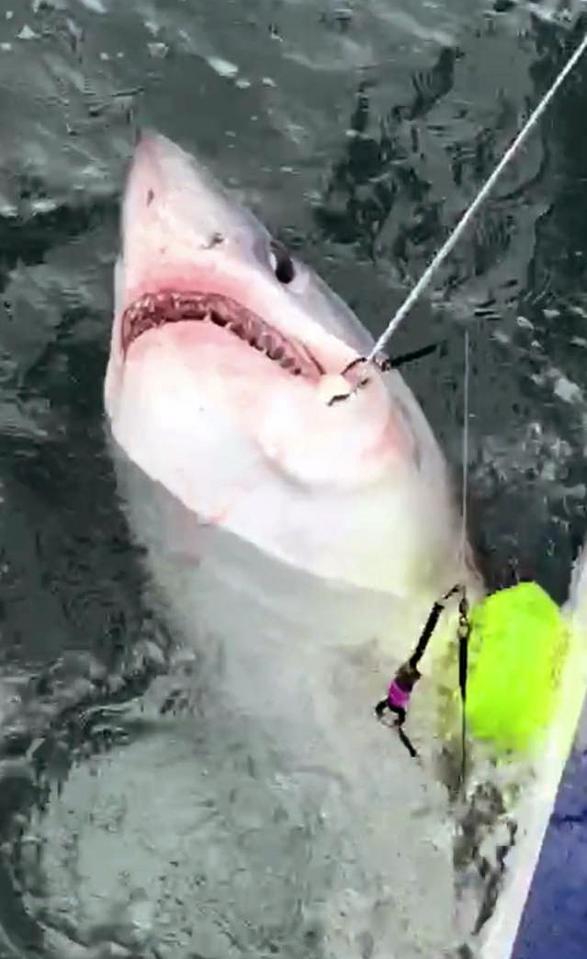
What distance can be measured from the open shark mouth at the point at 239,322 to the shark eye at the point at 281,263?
8cm

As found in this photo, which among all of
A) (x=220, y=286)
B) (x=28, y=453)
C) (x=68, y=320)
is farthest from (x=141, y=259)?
(x=68, y=320)

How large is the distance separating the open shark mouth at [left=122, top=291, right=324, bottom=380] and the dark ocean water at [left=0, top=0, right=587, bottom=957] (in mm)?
473

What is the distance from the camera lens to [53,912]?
2064mm

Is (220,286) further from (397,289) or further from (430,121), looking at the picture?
(430,121)

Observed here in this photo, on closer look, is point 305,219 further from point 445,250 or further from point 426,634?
point 426,634

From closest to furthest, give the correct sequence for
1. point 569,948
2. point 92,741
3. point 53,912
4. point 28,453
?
point 569,948, point 53,912, point 92,741, point 28,453

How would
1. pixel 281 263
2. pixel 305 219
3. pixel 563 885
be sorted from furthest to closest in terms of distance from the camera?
1. pixel 305 219
2. pixel 281 263
3. pixel 563 885

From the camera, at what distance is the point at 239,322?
198cm

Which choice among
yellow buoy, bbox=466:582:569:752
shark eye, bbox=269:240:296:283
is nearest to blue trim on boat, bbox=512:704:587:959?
yellow buoy, bbox=466:582:569:752

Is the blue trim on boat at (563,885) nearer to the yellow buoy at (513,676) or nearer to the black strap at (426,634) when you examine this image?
the yellow buoy at (513,676)

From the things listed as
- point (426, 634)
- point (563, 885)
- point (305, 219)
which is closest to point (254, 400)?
point (426, 634)

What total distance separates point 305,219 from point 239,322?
1100 mm

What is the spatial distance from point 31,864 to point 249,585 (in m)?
0.44

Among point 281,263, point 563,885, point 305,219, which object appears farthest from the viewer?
point 305,219
